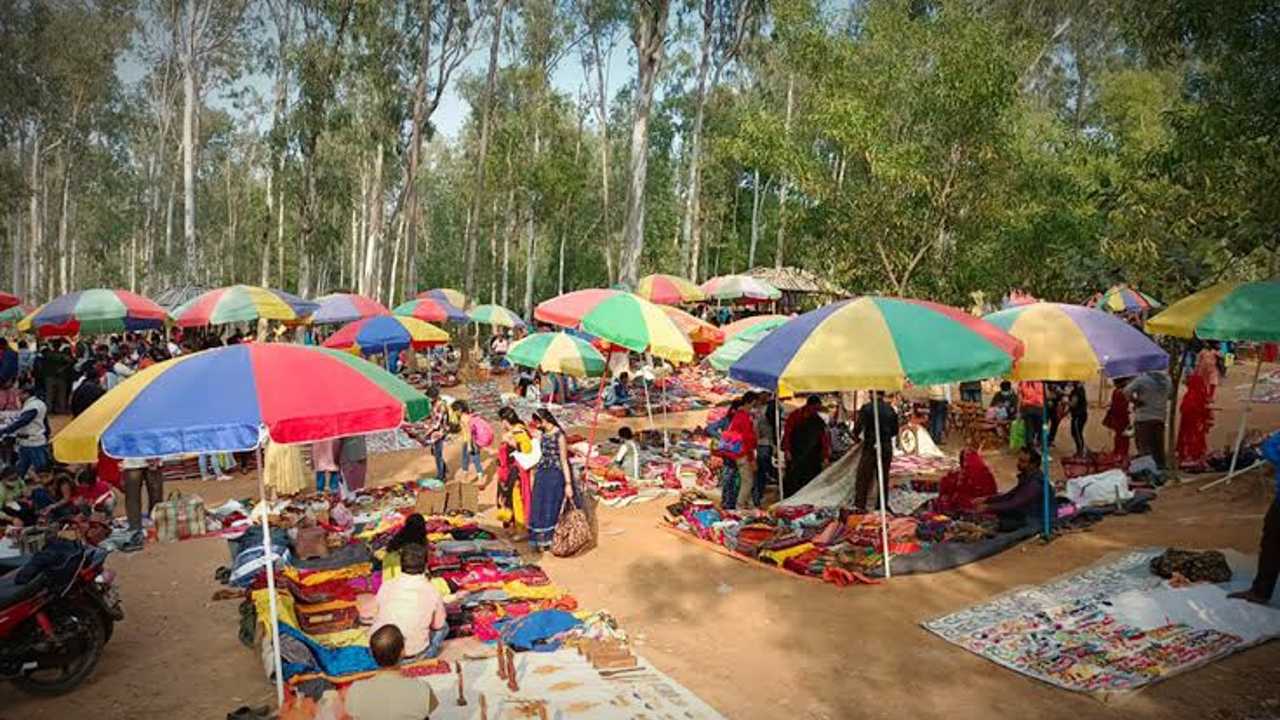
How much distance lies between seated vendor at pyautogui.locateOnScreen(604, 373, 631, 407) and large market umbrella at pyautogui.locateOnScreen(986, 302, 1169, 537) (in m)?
10.2

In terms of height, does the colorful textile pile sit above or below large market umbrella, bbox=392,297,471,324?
below

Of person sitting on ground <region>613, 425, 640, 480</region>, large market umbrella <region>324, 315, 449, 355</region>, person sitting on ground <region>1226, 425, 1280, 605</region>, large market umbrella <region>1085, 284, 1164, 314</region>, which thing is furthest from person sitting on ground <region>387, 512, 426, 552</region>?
large market umbrella <region>1085, 284, 1164, 314</region>

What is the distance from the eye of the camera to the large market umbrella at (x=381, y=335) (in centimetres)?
1409

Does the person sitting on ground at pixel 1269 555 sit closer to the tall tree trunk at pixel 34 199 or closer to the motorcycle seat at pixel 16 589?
the motorcycle seat at pixel 16 589

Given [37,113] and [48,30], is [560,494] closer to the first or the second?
[48,30]

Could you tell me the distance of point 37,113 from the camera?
114 feet

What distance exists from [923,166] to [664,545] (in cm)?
827

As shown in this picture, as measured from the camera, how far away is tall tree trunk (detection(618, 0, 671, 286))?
72.2 ft

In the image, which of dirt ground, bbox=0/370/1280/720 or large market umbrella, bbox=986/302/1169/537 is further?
large market umbrella, bbox=986/302/1169/537

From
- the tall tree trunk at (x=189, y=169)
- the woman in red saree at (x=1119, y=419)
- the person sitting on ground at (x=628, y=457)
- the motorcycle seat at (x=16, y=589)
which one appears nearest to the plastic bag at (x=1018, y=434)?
the woman in red saree at (x=1119, y=419)

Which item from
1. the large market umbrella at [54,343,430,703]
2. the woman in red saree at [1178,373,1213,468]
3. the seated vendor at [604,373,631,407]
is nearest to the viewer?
the large market umbrella at [54,343,430,703]

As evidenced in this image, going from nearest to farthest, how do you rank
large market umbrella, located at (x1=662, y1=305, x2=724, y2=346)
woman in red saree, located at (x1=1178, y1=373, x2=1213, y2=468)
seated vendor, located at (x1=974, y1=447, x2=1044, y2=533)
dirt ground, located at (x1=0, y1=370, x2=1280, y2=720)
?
dirt ground, located at (x1=0, y1=370, x2=1280, y2=720) → seated vendor, located at (x1=974, y1=447, x2=1044, y2=533) → woman in red saree, located at (x1=1178, y1=373, x2=1213, y2=468) → large market umbrella, located at (x1=662, y1=305, x2=724, y2=346)

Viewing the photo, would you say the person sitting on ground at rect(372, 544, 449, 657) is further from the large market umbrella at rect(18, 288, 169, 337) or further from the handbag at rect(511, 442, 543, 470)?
the large market umbrella at rect(18, 288, 169, 337)

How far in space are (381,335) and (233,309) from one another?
318 cm
